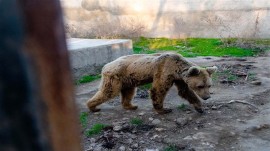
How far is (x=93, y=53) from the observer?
8.69 metres

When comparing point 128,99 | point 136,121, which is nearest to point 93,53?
point 128,99

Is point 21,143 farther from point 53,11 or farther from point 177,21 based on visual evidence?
point 177,21

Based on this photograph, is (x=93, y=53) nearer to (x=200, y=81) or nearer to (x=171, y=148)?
(x=200, y=81)

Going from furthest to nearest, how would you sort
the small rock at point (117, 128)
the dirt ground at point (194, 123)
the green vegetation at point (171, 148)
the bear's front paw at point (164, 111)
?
1. the bear's front paw at point (164, 111)
2. the small rock at point (117, 128)
3. the dirt ground at point (194, 123)
4. the green vegetation at point (171, 148)

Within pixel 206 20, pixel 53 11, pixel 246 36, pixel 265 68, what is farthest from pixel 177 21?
pixel 53 11

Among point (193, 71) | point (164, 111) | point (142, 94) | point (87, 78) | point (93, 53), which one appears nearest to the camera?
point (193, 71)

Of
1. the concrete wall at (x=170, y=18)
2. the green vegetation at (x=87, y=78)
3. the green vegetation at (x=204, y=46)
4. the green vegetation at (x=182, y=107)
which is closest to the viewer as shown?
the green vegetation at (x=182, y=107)

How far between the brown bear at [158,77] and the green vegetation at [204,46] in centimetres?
515

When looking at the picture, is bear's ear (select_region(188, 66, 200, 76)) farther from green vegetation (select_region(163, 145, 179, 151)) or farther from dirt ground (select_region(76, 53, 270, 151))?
green vegetation (select_region(163, 145, 179, 151))

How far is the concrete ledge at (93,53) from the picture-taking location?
328 inches

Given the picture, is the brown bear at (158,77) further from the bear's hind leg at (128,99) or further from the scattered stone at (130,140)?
the scattered stone at (130,140)

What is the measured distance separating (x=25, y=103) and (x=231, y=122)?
5188mm

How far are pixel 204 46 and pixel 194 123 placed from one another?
716 cm

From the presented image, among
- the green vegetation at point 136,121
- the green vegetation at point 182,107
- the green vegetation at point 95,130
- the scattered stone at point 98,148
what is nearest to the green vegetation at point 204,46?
the green vegetation at point 182,107
